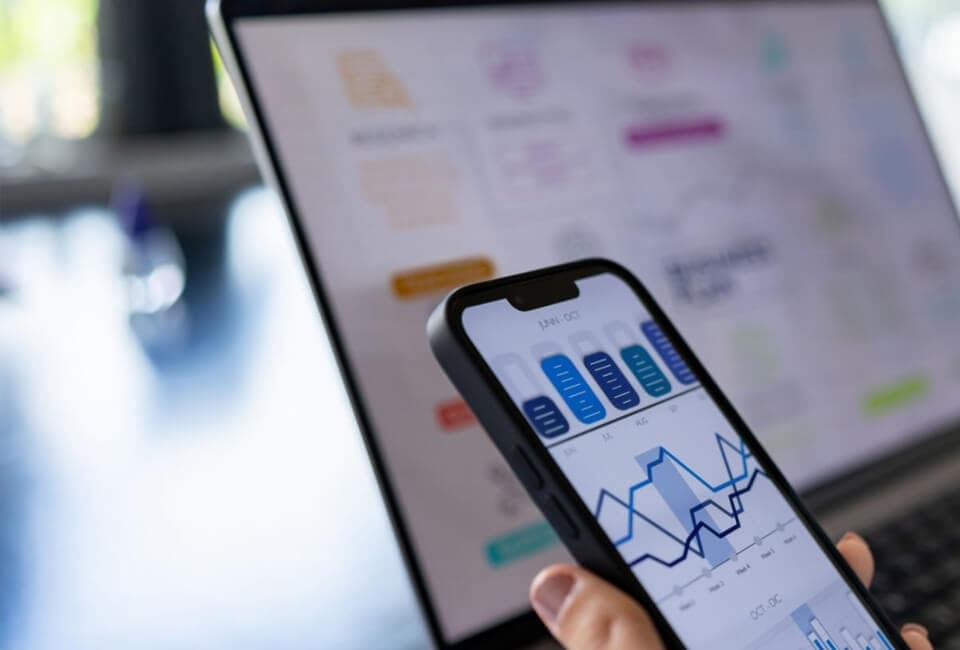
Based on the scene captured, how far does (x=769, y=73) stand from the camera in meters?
0.66

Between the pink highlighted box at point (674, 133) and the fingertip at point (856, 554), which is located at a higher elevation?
the pink highlighted box at point (674, 133)

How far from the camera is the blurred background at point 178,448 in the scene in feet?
1.64

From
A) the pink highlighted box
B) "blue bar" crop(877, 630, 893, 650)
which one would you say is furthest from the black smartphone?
the pink highlighted box

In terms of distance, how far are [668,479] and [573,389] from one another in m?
0.04

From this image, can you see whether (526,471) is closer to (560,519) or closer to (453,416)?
(560,519)

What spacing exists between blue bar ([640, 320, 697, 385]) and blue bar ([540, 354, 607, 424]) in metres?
0.05

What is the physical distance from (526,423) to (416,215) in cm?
19

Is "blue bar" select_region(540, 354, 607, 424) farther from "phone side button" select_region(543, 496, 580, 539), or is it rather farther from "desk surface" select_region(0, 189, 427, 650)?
"desk surface" select_region(0, 189, 427, 650)

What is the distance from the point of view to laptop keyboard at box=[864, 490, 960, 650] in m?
0.45

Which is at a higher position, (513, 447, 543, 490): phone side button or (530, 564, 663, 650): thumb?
(513, 447, 543, 490): phone side button

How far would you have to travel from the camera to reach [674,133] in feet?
1.91

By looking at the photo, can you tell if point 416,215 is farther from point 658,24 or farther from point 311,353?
point 311,353

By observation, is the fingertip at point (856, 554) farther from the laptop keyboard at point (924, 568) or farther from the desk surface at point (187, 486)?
the desk surface at point (187, 486)

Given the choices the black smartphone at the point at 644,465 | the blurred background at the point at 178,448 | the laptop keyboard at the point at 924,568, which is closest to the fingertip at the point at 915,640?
the black smartphone at the point at 644,465
